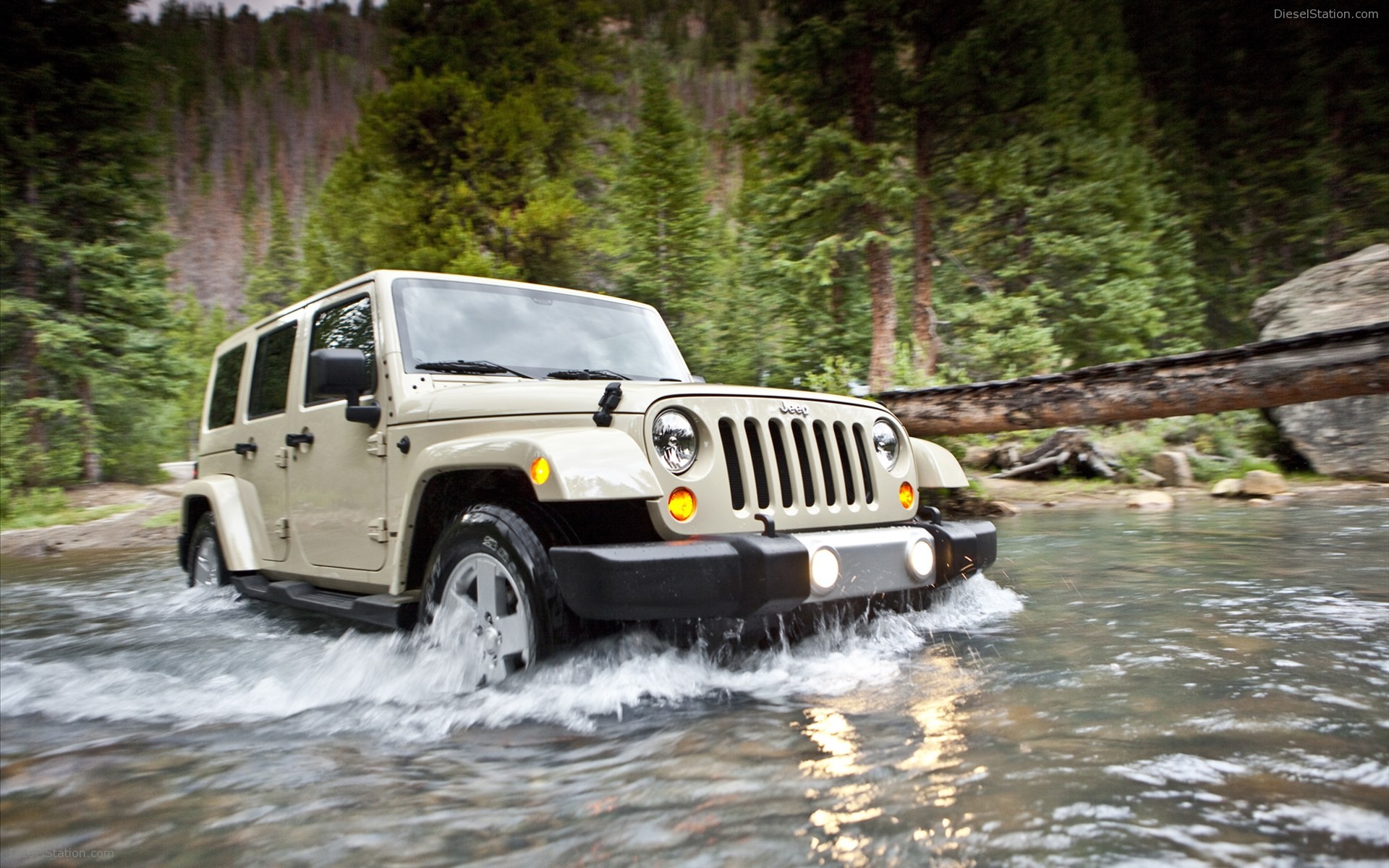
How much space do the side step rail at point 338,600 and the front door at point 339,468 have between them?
0.16 m

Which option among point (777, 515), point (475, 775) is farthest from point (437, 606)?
point (777, 515)

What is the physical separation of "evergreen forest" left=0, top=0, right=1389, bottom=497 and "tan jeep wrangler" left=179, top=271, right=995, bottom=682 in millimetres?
8179

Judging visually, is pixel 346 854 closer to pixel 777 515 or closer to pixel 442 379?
pixel 777 515

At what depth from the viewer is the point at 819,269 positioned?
17.0 metres

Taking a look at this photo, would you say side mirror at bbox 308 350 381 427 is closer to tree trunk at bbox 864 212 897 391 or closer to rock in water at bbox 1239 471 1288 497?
rock in water at bbox 1239 471 1288 497

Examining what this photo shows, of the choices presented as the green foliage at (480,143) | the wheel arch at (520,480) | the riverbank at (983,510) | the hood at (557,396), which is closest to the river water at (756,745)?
the wheel arch at (520,480)

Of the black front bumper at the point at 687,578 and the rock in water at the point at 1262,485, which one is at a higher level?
the black front bumper at the point at 687,578

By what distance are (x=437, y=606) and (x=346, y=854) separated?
1.55 metres

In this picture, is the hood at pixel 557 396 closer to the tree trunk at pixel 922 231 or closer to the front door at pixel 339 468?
the front door at pixel 339 468

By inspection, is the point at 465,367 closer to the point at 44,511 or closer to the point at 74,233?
the point at 44,511

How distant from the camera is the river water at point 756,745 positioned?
81.8 inches

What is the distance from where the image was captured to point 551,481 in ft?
9.91

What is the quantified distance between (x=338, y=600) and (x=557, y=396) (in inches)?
64.5

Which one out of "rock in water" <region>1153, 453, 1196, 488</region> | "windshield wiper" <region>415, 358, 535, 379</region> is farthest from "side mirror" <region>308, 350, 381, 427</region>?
"rock in water" <region>1153, 453, 1196, 488</region>
